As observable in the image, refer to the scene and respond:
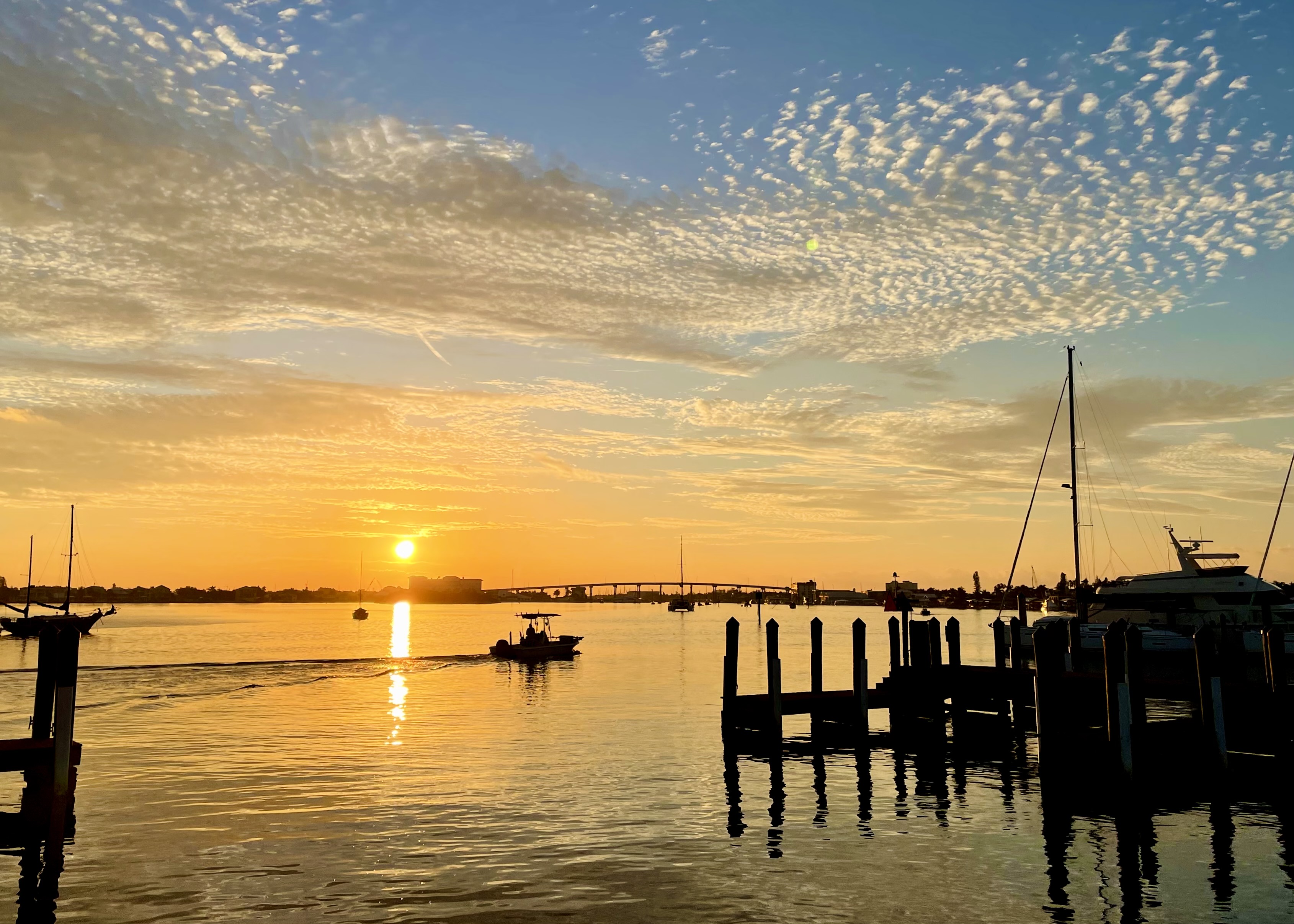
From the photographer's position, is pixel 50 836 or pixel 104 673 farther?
pixel 104 673

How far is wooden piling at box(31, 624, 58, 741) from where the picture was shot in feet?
68.9

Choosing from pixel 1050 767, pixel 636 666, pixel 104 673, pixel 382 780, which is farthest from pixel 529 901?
pixel 636 666

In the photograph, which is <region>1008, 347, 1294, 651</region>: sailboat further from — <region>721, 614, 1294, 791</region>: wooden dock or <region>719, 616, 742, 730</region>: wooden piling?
<region>719, 616, 742, 730</region>: wooden piling

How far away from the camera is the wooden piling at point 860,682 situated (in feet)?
110

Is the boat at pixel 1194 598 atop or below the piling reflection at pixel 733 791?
atop

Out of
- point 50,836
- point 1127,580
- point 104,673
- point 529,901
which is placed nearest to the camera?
point 529,901

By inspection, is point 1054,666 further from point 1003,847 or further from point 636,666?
point 636,666

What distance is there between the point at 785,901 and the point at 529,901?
418 centimetres

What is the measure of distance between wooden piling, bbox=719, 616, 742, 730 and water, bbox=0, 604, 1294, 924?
1473 mm

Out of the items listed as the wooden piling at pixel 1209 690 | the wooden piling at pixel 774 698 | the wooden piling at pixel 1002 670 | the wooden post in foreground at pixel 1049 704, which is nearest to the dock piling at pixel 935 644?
the wooden piling at pixel 1002 670

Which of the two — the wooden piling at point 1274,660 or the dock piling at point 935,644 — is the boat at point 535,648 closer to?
the dock piling at point 935,644

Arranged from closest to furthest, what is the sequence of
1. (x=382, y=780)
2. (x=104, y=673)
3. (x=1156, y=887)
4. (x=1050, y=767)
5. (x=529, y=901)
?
(x=529, y=901), (x=1156, y=887), (x=1050, y=767), (x=382, y=780), (x=104, y=673)

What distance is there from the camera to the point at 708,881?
17.7 metres

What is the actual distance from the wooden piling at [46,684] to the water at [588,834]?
234cm
